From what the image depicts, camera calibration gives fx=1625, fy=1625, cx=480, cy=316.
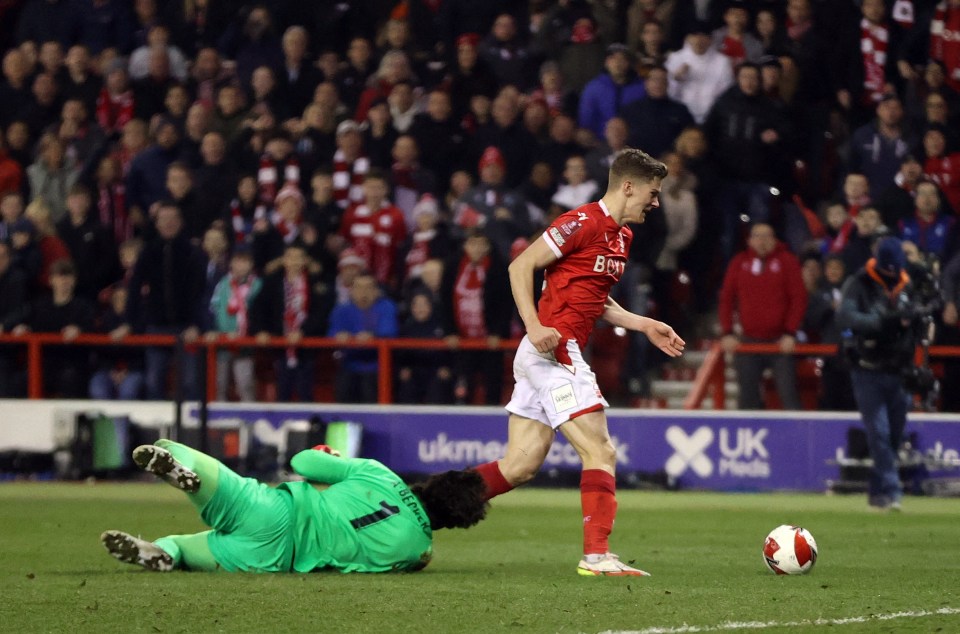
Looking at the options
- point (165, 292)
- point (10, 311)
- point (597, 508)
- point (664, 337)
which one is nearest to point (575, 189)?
point (165, 292)

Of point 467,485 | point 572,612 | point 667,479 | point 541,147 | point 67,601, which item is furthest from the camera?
point 541,147

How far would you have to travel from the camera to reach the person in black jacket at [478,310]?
1582 cm

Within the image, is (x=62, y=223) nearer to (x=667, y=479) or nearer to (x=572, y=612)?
(x=667, y=479)

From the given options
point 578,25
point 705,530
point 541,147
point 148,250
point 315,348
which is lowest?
point 705,530

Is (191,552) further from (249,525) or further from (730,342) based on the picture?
(730,342)

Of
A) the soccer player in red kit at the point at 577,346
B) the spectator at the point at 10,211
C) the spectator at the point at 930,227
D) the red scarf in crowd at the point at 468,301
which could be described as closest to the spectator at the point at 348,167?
the red scarf in crowd at the point at 468,301

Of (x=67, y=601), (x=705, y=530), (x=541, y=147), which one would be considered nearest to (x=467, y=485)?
(x=67, y=601)

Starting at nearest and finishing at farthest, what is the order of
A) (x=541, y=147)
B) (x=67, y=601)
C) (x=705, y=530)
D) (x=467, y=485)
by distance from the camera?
1. (x=67, y=601)
2. (x=467, y=485)
3. (x=705, y=530)
4. (x=541, y=147)

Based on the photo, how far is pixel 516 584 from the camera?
25.4ft

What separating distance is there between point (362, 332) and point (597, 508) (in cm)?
870

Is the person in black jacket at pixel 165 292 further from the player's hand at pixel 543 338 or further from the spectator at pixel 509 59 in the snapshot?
the player's hand at pixel 543 338

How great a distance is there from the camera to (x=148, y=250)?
17.0m

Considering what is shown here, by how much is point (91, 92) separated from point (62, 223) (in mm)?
2738

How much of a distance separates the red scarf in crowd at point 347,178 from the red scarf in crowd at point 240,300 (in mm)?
1377
